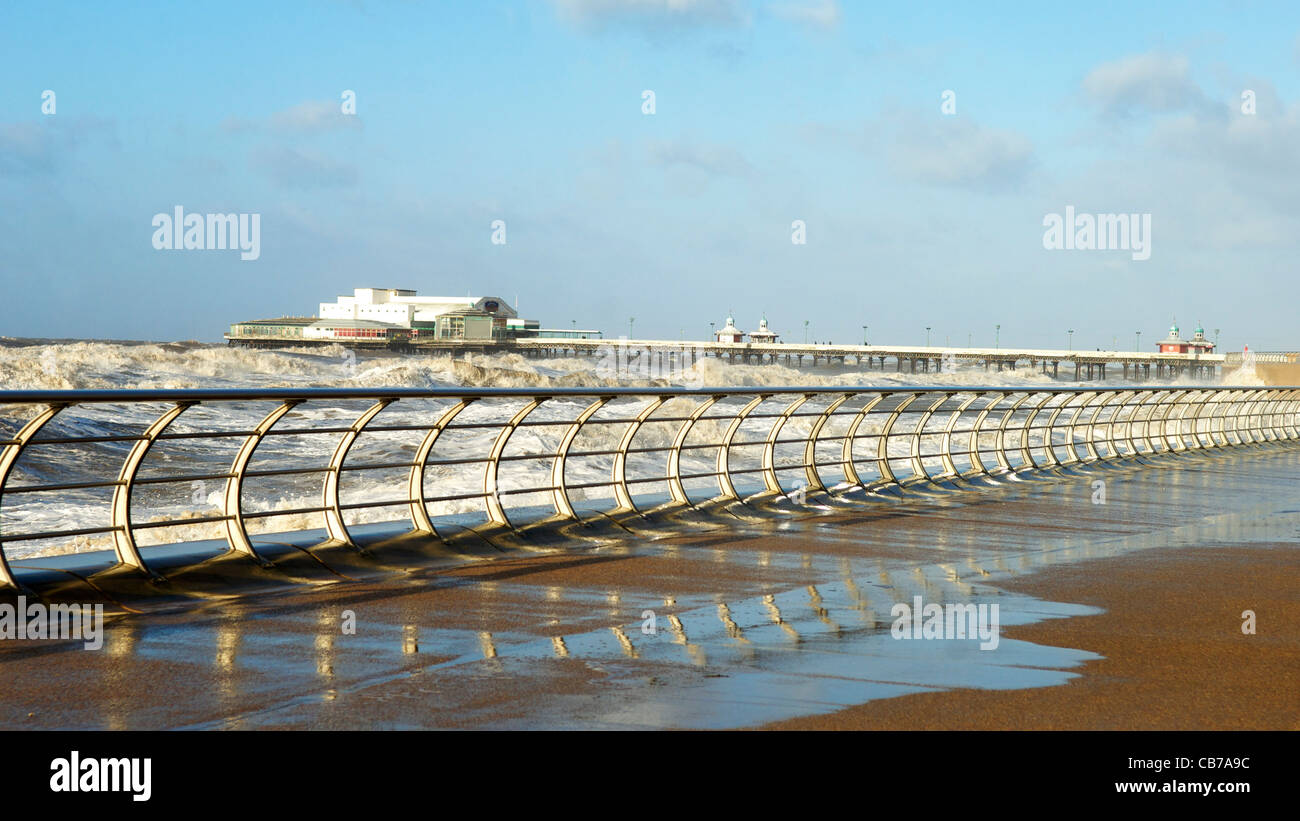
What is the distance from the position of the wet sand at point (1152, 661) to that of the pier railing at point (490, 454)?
3258 mm

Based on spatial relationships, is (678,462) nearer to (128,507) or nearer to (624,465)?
(624,465)

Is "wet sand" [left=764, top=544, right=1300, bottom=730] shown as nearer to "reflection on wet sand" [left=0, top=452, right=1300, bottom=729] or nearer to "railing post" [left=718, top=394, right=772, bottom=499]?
"reflection on wet sand" [left=0, top=452, right=1300, bottom=729]

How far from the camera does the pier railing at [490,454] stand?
7887mm

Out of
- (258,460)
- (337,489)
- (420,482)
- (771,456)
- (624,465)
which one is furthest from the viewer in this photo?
(258,460)

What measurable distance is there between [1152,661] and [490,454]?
16.8ft

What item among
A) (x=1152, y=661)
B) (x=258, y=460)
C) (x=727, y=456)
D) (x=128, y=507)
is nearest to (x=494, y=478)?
(x=727, y=456)

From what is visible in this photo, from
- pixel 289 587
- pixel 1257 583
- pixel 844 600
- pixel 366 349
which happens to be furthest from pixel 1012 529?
pixel 366 349

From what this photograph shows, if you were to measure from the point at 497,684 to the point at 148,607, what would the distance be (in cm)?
246

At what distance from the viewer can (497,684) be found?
17.4ft

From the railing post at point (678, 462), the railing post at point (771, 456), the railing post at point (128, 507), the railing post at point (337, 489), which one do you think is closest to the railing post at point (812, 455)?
the railing post at point (771, 456)

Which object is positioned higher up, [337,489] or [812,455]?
[337,489]

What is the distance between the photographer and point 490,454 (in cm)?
970

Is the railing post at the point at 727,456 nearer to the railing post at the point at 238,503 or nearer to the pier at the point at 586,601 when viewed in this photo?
the pier at the point at 586,601
